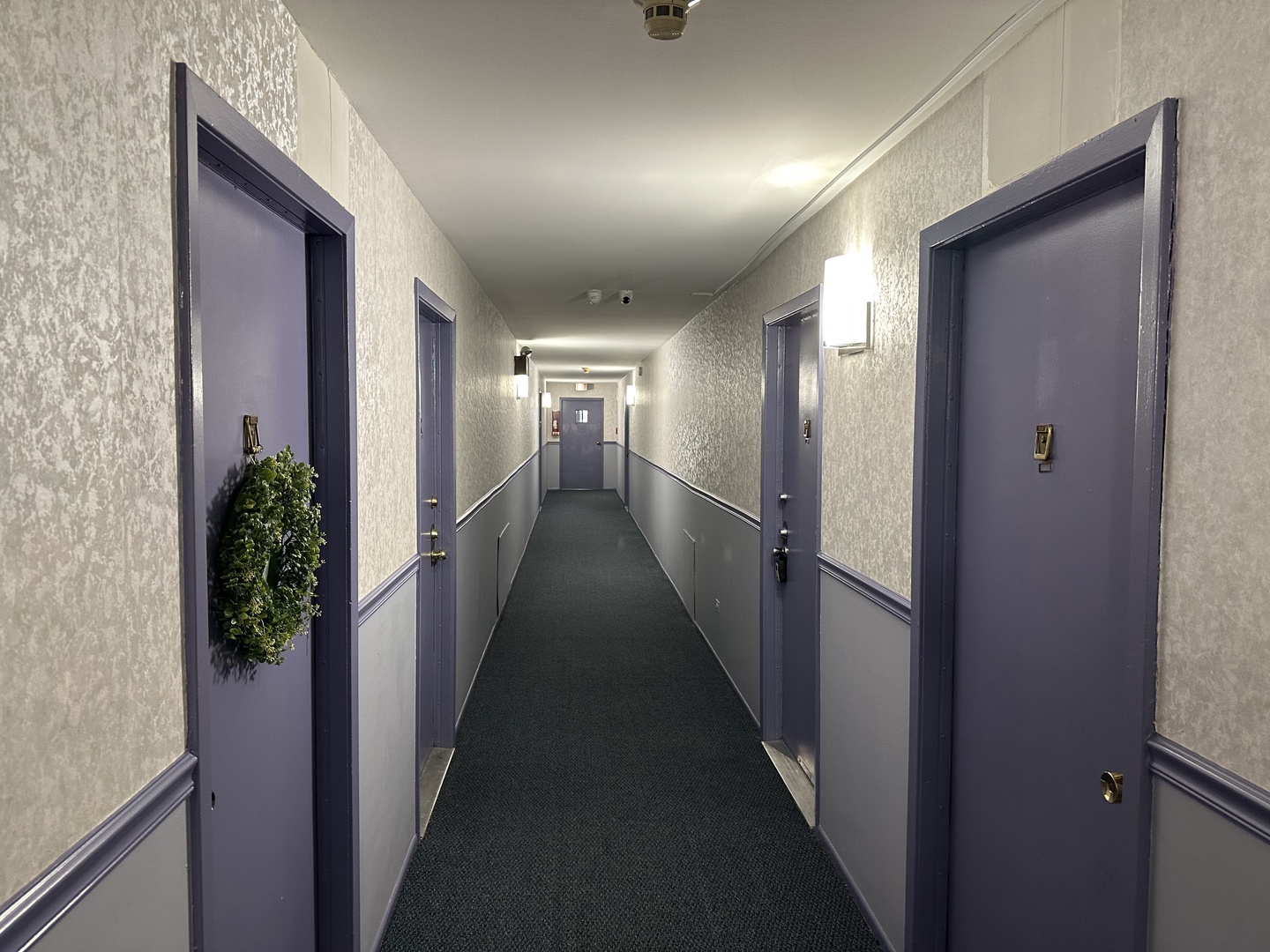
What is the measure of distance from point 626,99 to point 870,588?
1.48 m

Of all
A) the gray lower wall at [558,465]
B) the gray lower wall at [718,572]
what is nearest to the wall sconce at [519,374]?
the gray lower wall at [718,572]

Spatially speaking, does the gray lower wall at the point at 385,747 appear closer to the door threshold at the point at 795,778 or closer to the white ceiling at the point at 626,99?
the white ceiling at the point at 626,99

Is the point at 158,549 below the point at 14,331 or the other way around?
below

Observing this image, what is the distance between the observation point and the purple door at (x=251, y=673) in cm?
139

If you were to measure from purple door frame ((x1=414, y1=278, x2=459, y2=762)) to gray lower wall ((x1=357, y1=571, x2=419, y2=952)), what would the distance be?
0.67 metres

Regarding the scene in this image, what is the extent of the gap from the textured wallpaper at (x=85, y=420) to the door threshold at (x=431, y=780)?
6.72 feet

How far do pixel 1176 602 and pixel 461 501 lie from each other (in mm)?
3207

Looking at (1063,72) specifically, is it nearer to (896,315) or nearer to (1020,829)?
(896,315)

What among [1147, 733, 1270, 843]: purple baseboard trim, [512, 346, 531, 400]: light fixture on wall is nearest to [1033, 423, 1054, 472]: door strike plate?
[1147, 733, 1270, 843]: purple baseboard trim

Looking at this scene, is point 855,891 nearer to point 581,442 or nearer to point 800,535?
point 800,535

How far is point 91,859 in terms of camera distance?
37.3 inches

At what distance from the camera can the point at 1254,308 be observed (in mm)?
1076

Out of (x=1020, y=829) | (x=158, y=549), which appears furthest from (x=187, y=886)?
(x=1020, y=829)

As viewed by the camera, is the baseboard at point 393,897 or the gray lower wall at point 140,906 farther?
the baseboard at point 393,897
